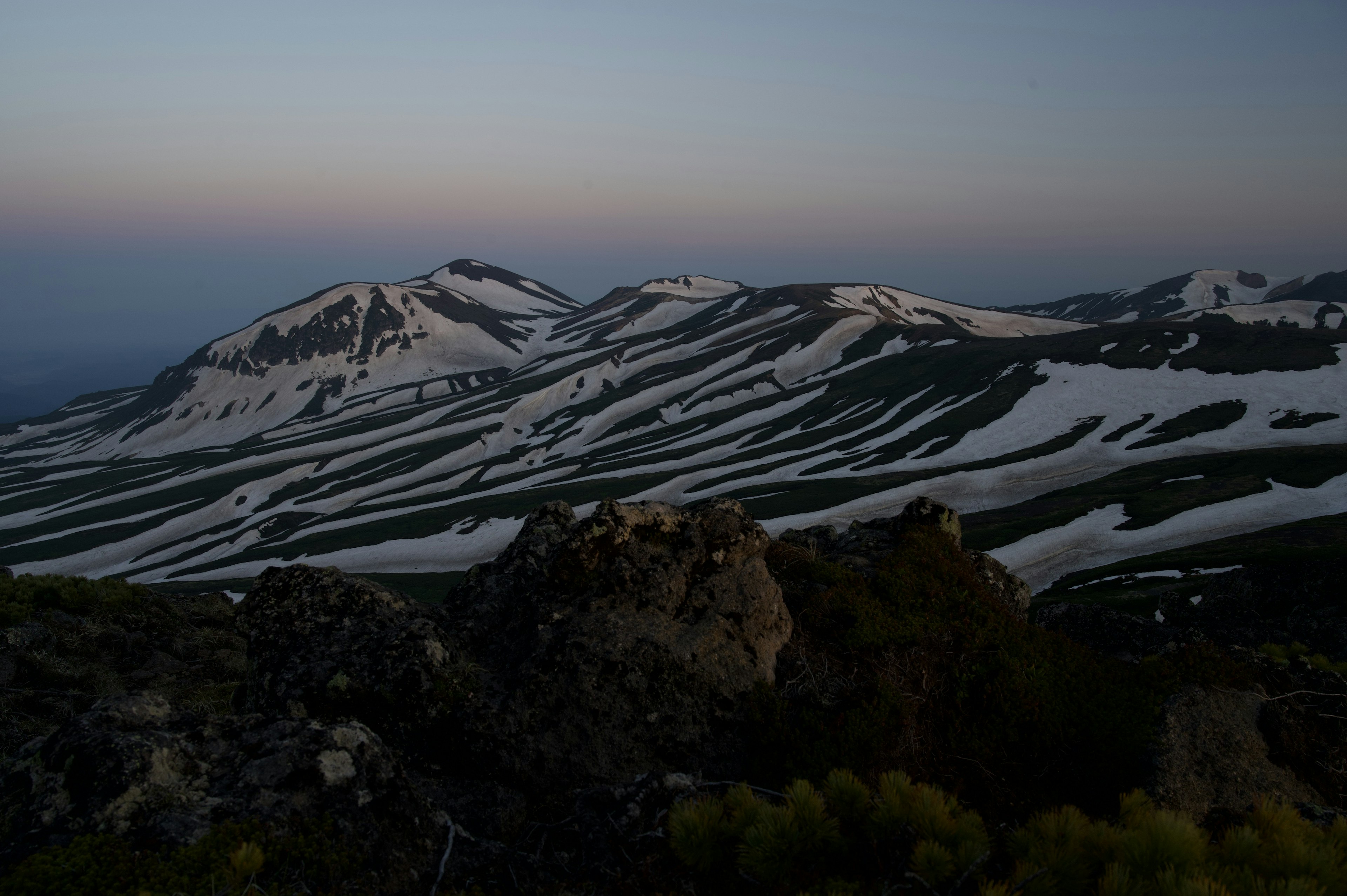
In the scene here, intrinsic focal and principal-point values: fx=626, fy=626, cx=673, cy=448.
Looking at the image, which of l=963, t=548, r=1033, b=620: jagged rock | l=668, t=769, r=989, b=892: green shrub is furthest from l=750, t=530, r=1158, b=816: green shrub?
l=668, t=769, r=989, b=892: green shrub

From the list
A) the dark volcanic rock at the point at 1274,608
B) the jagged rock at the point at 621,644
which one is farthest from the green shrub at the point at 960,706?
the dark volcanic rock at the point at 1274,608

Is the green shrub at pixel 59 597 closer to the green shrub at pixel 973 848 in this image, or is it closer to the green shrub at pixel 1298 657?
the green shrub at pixel 973 848

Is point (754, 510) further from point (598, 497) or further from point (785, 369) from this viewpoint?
point (785, 369)

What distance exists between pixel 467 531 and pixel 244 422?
13637cm

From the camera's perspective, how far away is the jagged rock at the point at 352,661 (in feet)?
28.3

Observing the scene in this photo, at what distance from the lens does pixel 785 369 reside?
140000 millimetres

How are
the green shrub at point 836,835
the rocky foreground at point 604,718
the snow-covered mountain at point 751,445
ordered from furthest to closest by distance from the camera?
the snow-covered mountain at point 751,445 → the rocky foreground at point 604,718 → the green shrub at point 836,835

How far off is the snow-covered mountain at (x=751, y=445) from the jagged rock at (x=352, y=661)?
5082 cm

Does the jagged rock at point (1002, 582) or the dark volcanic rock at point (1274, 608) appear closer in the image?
the jagged rock at point (1002, 582)

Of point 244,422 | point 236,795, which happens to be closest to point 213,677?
point 236,795

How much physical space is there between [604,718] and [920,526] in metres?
8.32

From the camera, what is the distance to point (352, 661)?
29.9 ft

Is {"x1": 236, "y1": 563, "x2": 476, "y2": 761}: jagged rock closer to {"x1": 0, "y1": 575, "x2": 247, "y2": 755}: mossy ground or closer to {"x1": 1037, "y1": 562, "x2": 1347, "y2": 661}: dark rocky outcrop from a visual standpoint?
{"x1": 0, "y1": 575, "x2": 247, "y2": 755}: mossy ground

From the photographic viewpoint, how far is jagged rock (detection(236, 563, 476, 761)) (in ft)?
28.3
